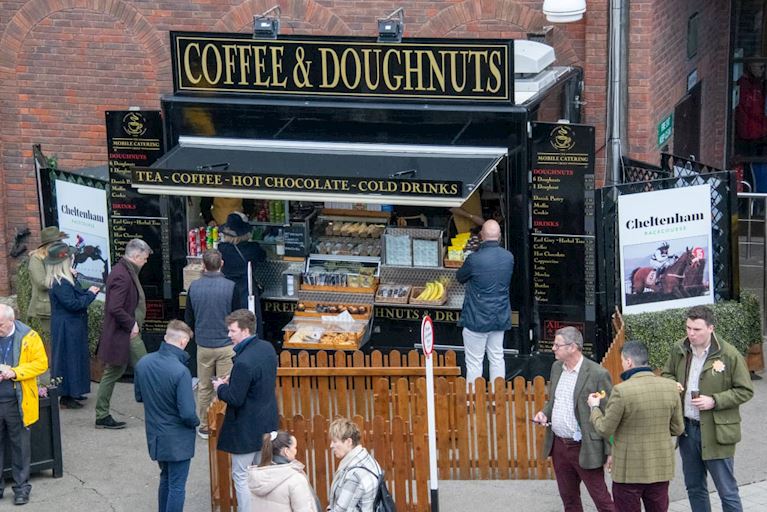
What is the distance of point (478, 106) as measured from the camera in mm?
13695

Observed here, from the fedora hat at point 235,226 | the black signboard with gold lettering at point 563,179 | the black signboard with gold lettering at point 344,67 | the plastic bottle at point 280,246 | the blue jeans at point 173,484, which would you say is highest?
the black signboard with gold lettering at point 344,67

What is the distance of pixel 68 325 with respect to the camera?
1359 cm

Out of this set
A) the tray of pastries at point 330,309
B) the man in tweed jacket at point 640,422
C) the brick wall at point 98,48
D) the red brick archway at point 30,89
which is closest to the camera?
the man in tweed jacket at point 640,422

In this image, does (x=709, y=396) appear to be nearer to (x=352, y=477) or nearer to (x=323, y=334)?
(x=352, y=477)

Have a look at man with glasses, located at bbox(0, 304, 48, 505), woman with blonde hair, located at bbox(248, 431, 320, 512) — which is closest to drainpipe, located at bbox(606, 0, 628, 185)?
man with glasses, located at bbox(0, 304, 48, 505)

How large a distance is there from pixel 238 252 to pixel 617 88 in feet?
14.1

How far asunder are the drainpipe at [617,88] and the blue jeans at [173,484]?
6222 millimetres

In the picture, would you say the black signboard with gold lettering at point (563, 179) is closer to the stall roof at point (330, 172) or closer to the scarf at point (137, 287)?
the stall roof at point (330, 172)

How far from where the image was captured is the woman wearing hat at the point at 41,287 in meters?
13.6

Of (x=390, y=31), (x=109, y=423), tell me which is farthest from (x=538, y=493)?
(x=390, y=31)

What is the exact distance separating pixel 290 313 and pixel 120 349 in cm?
226

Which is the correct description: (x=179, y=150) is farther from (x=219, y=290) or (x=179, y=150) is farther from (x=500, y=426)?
(x=500, y=426)

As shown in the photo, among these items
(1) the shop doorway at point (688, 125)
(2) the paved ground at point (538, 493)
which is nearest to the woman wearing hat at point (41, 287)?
(2) the paved ground at point (538, 493)

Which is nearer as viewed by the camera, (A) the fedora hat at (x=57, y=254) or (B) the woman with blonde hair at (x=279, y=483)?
(B) the woman with blonde hair at (x=279, y=483)
